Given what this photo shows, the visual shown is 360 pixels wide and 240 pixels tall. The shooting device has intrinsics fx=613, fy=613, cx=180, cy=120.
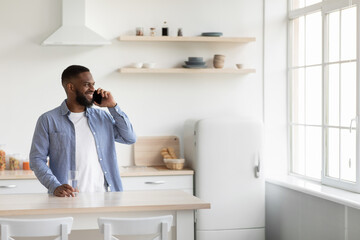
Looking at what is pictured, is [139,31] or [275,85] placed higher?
[139,31]

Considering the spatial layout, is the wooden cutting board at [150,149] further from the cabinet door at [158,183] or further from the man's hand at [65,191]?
the man's hand at [65,191]

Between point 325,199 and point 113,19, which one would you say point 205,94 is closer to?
point 113,19

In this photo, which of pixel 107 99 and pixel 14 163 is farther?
pixel 14 163

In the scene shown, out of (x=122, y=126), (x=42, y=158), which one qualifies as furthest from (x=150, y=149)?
(x=42, y=158)

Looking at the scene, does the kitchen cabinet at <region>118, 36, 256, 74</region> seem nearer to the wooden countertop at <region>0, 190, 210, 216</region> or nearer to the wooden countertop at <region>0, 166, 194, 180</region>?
the wooden countertop at <region>0, 166, 194, 180</region>

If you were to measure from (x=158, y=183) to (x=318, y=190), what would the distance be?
4.52 ft

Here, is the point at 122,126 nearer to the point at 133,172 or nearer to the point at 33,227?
the point at 33,227

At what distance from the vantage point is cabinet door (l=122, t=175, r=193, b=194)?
5.16 metres

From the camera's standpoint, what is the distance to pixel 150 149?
568 centimetres

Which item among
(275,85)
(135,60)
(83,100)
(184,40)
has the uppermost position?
(184,40)

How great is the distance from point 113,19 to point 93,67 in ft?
1.57

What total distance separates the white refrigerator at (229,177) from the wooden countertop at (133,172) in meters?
0.18

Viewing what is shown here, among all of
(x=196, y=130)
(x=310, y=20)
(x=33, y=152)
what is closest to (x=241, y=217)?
(x=196, y=130)

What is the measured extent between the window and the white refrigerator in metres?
0.51
